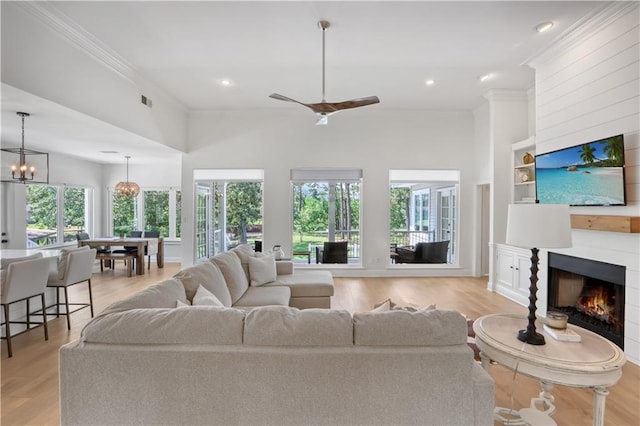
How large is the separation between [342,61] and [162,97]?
125 inches

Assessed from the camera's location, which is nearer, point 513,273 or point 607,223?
point 607,223

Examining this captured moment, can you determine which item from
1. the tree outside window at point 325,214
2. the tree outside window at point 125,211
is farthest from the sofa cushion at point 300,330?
the tree outside window at point 125,211

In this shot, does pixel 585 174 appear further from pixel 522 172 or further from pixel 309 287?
pixel 309 287

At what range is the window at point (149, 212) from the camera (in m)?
8.45

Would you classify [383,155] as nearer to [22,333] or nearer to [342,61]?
[342,61]

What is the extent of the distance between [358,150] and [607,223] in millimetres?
4096

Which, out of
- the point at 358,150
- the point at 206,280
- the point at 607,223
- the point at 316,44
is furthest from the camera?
the point at 358,150

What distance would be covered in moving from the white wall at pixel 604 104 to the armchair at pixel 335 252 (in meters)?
3.44

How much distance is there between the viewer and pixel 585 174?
3.20 meters

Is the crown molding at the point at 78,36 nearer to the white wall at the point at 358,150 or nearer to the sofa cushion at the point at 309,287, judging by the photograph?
the white wall at the point at 358,150

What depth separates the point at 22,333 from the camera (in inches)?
137

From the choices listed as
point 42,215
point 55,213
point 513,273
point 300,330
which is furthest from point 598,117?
point 55,213

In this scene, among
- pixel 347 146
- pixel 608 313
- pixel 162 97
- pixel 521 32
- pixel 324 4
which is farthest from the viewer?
pixel 347 146

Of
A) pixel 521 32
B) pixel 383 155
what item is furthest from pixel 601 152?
pixel 383 155
